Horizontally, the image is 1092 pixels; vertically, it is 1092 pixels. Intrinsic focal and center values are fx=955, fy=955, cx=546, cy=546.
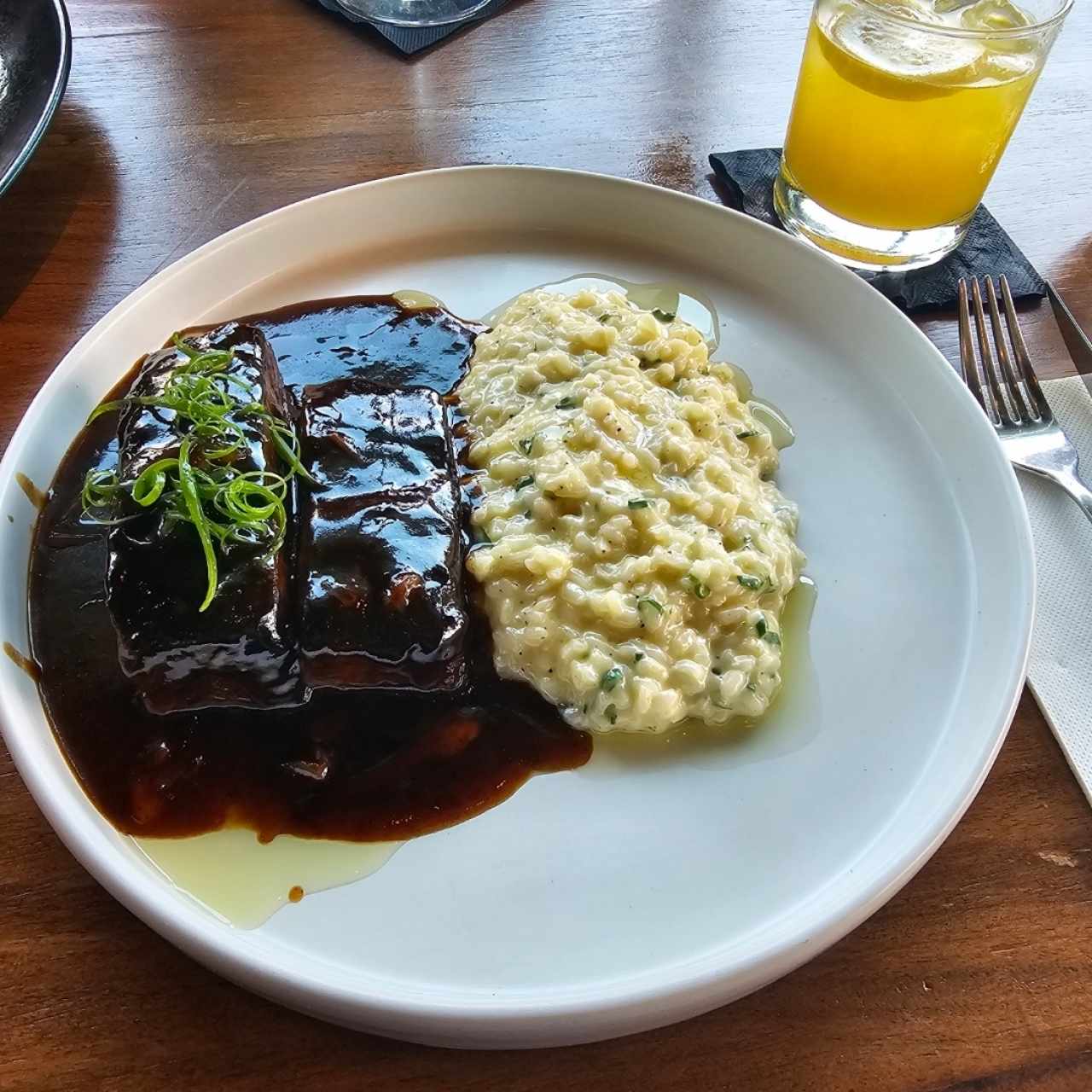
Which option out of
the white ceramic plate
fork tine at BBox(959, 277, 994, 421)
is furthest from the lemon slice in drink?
fork tine at BBox(959, 277, 994, 421)

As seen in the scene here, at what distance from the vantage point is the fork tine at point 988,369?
9.09ft

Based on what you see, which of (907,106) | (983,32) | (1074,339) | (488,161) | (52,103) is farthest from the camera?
(488,161)

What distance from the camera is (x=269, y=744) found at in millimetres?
2174

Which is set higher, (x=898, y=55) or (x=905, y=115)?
(x=898, y=55)

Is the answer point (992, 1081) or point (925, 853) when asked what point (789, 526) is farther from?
point (992, 1081)

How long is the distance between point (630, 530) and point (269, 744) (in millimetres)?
976

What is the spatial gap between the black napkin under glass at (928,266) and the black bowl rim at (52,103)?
91.9 inches

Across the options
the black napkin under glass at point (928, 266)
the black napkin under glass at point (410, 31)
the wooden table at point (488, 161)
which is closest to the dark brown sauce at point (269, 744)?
the wooden table at point (488, 161)

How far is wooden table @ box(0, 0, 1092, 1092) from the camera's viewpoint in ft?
5.89

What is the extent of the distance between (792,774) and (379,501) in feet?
3.82

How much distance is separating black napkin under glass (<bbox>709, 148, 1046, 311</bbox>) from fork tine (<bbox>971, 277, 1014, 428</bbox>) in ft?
0.47

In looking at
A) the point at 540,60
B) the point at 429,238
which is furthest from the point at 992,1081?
the point at 540,60

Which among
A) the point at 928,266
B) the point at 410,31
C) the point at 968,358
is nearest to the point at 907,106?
the point at 928,266

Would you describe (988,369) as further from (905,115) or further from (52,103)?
(52,103)
